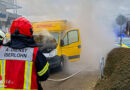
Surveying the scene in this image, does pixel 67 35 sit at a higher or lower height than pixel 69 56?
higher

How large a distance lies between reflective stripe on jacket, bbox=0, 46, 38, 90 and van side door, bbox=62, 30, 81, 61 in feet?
17.0

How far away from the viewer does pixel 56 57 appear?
645 cm

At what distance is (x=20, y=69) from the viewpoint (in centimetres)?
188

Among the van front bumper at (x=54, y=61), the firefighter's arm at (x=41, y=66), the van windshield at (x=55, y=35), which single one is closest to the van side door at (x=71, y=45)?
the van windshield at (x=55, y=35)

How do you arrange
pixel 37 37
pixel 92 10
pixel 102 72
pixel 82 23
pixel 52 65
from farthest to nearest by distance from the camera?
→ pixel 92 10
pixel 82 23
pixel 37 37
pixel 52 65
pixel 102 72

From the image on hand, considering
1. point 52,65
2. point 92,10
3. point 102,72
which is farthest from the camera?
point 92,10

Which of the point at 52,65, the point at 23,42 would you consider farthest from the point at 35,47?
the point at 52,65

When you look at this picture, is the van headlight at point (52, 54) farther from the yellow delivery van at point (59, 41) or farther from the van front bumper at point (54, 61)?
the van front bumper at point (54, 61)

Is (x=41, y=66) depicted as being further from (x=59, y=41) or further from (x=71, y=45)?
(x=71, y=45)

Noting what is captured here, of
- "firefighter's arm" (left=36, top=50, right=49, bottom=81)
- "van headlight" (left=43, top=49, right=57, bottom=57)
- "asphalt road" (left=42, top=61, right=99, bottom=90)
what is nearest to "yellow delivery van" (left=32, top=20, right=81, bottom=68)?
"van headlight" (left=43, top=49, right=57, bottom=57)

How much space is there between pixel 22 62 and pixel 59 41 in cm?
510

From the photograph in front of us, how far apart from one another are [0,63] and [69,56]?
18.6ft

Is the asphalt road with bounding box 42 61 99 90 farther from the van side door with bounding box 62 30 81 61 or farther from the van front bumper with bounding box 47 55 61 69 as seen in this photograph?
the van side door with bounding box 62 30 81 61

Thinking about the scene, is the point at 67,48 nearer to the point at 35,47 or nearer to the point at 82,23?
the point at 82,23
